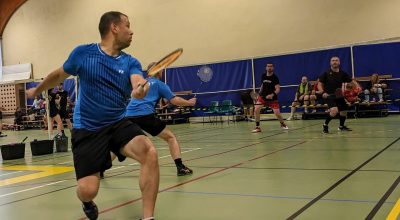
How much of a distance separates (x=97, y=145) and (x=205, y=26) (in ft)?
67.3

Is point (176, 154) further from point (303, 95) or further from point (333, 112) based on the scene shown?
point (303, 95)

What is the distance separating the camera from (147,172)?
12.0 ft

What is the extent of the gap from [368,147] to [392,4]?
12.8 metres

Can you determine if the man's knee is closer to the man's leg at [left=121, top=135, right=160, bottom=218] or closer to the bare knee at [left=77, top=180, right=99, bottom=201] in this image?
the bare knee at [left=77, top=180, right=99, bottom=201]

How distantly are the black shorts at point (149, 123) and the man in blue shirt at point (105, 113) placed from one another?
2.45 m

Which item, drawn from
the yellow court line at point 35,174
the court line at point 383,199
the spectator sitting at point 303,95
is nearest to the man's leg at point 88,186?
the court line at point 383,199

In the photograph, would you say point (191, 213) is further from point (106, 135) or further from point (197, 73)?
point (197, 73)

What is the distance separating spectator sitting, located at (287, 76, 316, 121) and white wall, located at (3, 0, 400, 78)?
2109 millimetres

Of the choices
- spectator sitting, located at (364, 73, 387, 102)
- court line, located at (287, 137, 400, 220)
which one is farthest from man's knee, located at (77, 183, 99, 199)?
spectator sitting, located at (364, 73, 387, 102)

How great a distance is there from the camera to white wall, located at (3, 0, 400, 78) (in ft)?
64.7

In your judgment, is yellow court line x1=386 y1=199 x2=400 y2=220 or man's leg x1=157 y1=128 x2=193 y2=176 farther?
man's leg x1=157 y1=128 x2=193 y2=176

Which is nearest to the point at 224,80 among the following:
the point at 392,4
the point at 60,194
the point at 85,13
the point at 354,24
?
the point at 354,24

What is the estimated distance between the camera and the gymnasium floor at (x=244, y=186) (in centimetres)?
420

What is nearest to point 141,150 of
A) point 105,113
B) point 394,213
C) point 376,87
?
point 105,113
